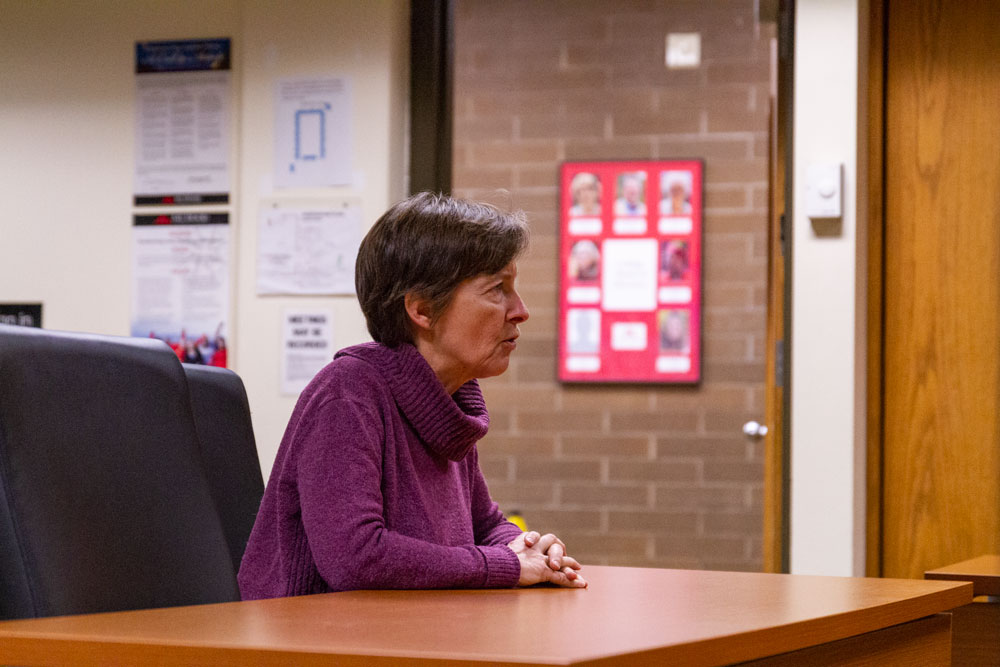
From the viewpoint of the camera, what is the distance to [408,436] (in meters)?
1.51

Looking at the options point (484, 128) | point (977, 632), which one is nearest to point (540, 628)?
point (977, 632)

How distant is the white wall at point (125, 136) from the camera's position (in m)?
3.14

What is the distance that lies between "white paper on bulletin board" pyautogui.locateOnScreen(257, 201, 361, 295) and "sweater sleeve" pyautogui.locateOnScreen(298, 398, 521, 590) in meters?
1.73

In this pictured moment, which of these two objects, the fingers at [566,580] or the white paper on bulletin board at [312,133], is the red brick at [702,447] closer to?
the white paper on bulletin board at [312,133]

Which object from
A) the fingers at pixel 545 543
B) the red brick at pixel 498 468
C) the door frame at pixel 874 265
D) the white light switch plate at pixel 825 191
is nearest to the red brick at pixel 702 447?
the red brick at pixel 498 468

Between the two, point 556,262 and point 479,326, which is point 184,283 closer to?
point 479,326

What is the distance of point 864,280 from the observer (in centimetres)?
303

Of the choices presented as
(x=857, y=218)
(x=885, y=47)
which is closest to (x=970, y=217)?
(x=857, y=218)

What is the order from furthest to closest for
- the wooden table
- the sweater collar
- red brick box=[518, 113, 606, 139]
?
red brick box=[518, 113, 606, 139], the sweater collar, the wooden table

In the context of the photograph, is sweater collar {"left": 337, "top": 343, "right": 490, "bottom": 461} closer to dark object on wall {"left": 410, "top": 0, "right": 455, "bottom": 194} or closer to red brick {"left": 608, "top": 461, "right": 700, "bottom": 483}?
dark object on wall {"left": 410, "top": 0, "right": 455, "bottom": 194}

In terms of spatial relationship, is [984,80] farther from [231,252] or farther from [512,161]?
[512,161]

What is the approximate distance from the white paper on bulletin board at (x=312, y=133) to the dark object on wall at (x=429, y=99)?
18cm

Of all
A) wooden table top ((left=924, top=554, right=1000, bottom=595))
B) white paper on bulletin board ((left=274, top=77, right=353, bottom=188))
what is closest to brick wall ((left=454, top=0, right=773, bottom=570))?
white paper on bulletin board ((left=274, top=77, right=353, bottom=188))

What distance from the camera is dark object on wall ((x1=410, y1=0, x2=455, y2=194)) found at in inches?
124
